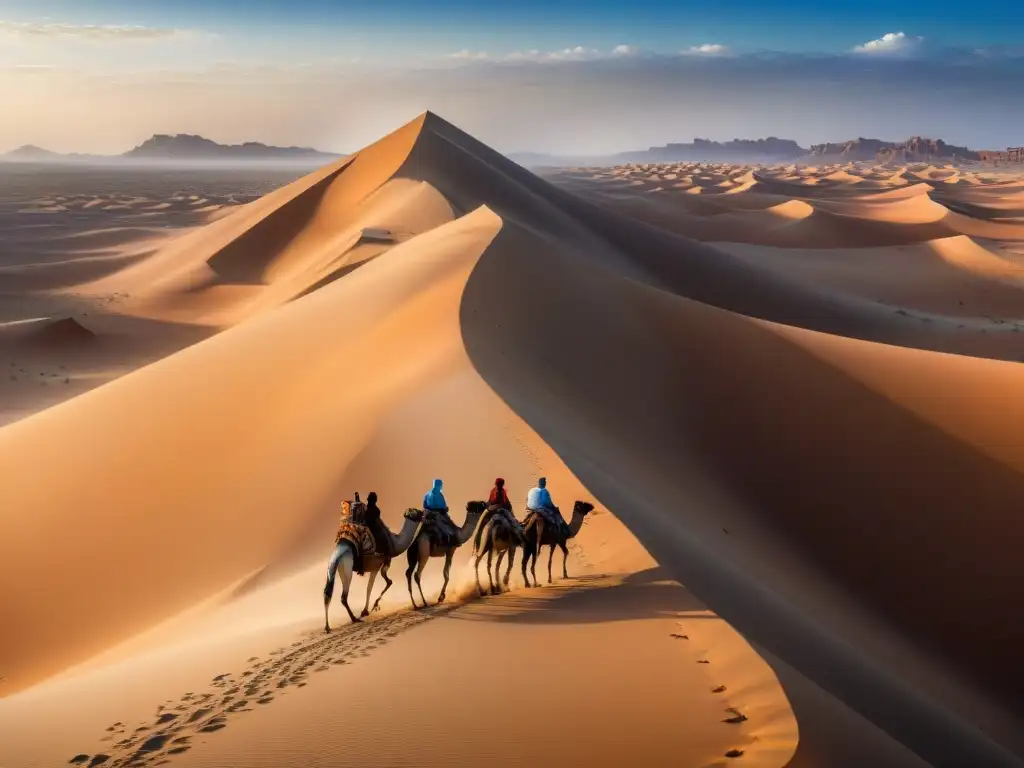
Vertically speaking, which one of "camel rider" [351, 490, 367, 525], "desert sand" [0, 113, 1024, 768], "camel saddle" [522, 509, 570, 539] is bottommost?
"desert sand" [0, 113, 1024, 768]

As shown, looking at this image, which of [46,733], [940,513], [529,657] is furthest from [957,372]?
[46,733]

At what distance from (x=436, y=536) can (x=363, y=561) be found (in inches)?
30.2

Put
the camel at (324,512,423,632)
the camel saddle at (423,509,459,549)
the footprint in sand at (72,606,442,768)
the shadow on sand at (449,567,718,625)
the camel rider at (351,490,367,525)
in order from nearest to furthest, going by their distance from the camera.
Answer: the footprint in sand at (72,606,442,768)
the shadow on sand at (449,567,718,625)
the camel at (324,512,423,632)
the camel rider at (351,490,367,525)
the camel saddle at (423,509,459,549)

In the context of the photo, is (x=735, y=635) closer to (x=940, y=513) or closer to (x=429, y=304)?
(x=940, y=513)

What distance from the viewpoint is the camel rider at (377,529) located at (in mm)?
7898

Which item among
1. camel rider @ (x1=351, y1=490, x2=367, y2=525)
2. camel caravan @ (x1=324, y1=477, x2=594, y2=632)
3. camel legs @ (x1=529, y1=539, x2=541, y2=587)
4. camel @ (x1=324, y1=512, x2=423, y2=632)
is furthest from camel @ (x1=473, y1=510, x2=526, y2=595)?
camel rider @ (x1=351, y1=490, x2=367, y2=525)

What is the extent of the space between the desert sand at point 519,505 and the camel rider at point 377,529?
621 mm

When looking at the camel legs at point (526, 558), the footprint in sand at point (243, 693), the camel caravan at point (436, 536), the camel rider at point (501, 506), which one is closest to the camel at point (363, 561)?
the camel caravan at point (436, 536)

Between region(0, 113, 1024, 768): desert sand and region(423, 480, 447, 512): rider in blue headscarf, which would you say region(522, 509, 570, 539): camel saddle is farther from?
region(423, 480, 447, 512): rider in blue headscarf

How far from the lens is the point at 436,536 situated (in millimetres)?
8430

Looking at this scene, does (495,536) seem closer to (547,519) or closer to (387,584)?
(547,519)

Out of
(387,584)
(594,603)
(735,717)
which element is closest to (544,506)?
(594,603)

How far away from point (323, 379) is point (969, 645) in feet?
33.3

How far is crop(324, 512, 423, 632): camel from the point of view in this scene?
7.70 m
